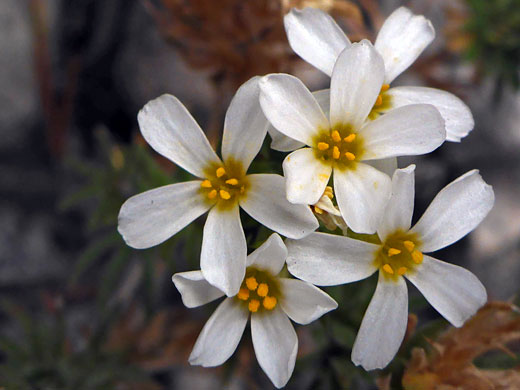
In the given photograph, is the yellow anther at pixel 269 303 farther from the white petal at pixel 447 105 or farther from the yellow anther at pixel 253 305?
the white petal at pixel 447 105

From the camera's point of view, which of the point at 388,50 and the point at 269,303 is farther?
the point at 388,50

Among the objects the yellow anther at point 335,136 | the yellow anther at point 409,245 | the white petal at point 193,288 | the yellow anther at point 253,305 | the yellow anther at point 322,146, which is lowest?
the yellow anther at point 253,305

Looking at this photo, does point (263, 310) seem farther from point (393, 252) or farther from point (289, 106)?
point (289, 106)

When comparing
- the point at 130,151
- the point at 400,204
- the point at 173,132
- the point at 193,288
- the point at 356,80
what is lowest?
the point at 130,151

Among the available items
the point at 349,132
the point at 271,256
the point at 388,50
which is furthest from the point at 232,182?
the point at 388,50

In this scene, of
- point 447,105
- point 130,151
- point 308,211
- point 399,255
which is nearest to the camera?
point 308,211

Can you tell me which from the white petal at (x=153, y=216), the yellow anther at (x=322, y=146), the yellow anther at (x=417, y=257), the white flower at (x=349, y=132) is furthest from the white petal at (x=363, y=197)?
the white petal at (x=153, y=216)

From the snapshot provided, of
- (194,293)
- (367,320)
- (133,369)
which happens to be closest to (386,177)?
(367,320)
